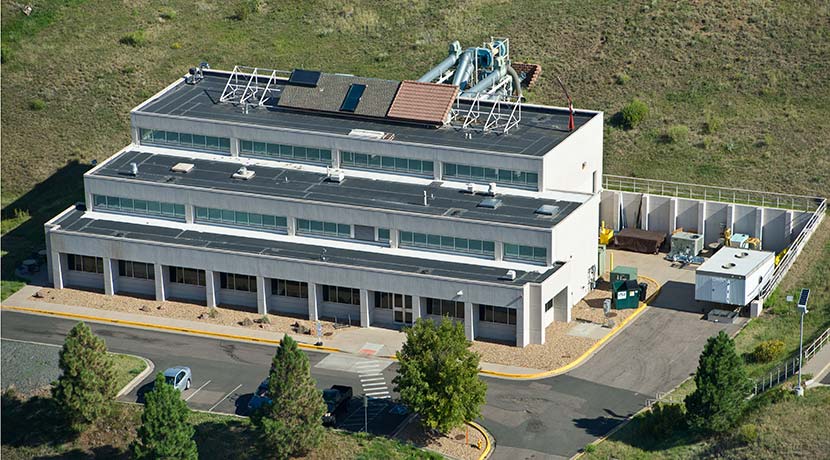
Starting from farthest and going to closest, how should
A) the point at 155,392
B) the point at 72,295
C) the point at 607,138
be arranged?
the point at 607,138, the point at 72,295, the point at 155,392

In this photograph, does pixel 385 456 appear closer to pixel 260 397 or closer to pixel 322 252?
pixel 260 397

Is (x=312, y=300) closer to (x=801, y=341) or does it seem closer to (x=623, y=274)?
(x=623, y=274)

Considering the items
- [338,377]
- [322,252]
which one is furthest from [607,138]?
[338,377]

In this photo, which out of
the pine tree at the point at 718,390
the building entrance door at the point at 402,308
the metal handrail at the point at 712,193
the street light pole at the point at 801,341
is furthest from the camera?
the metal handrail at the point at 712,193

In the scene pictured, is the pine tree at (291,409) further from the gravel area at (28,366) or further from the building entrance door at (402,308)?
the gravel area at (28,366)

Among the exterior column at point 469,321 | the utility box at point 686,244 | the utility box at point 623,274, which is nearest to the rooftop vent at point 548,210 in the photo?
the utility box at point 623,274

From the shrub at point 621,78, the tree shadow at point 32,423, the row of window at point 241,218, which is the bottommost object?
the tree shadow at point 32,423

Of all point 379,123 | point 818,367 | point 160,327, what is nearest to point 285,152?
point 379,123
